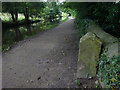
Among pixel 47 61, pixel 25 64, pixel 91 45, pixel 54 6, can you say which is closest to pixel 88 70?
pixel 91 45

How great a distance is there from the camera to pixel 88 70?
3211 millimetres

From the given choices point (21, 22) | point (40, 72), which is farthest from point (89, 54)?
point (21, 22)

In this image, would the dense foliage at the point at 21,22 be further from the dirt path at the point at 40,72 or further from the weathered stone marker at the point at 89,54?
the weathered stone marker at the point at 89,54

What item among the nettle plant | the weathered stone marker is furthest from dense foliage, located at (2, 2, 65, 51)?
the nettle plant

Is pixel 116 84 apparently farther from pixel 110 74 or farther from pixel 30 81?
pixel 30 81

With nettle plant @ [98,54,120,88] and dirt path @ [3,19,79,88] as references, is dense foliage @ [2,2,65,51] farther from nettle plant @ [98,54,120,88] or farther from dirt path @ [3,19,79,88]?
nettle plant @ [98,54,120,88]

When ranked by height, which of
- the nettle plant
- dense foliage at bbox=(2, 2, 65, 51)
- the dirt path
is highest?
dense foliage at bbox=(2, 2, 65, 51)

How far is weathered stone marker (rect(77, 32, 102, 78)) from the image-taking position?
3029 mm

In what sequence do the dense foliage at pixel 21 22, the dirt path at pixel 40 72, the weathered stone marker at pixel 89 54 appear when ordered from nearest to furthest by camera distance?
the weathered stone marker at pixel 89 54 → the dirt path at pixel 40 72 → the dense foliage at pixel 21 22

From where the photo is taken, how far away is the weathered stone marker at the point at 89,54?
3029mm

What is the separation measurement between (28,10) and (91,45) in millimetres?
30475

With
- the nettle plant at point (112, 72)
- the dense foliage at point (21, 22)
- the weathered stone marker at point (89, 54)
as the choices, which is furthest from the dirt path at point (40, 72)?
the dense foliage at point (21, 22)

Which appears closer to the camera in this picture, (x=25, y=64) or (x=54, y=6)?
(x=25, y=64)

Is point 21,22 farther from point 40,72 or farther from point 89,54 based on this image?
point 89,54
